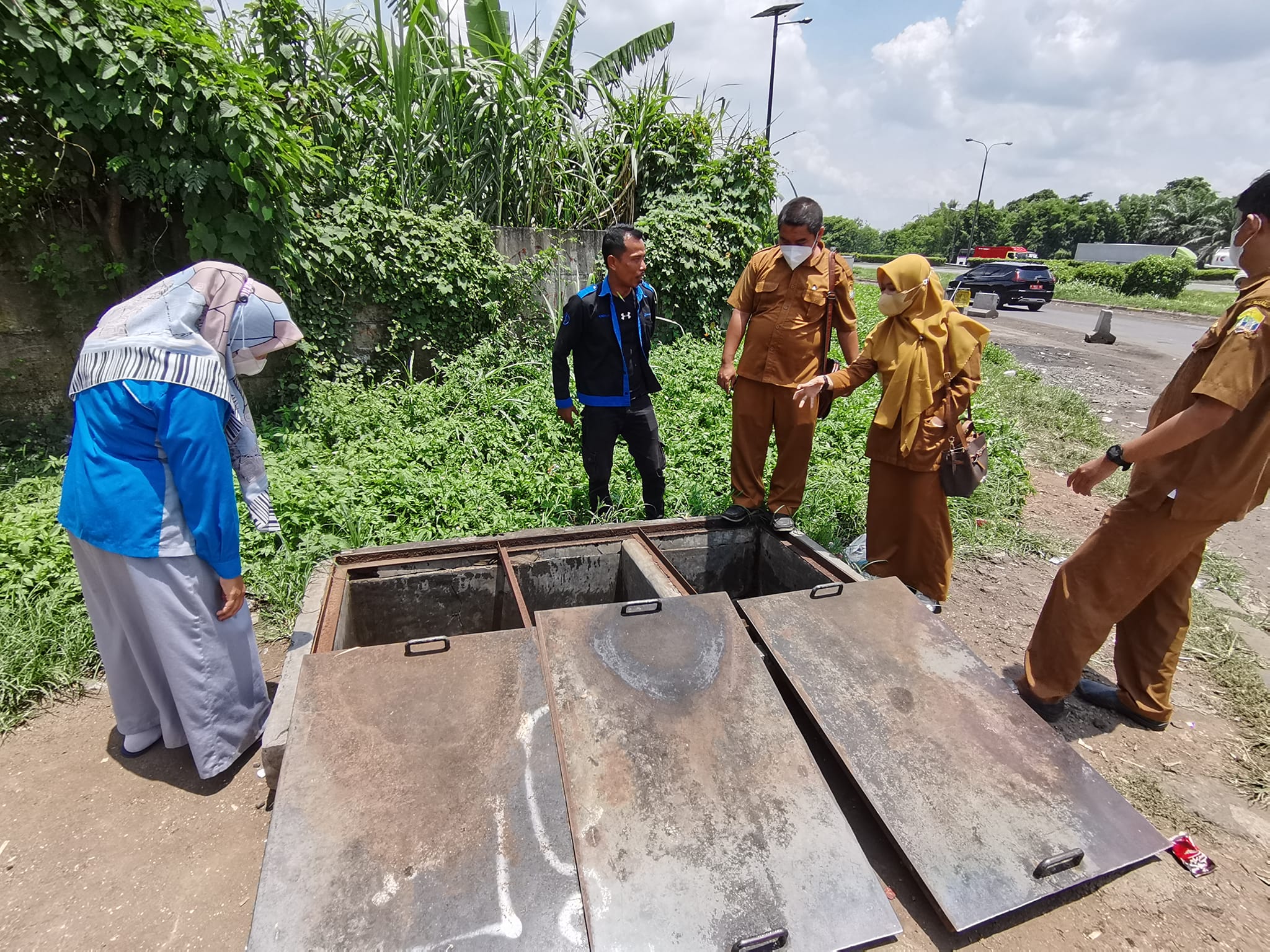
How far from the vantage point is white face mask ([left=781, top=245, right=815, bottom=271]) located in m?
3.44

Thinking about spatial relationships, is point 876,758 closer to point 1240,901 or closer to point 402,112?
point 1240,901

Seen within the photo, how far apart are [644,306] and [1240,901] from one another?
3525 mm

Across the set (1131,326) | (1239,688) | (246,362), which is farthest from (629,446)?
(1131,326)

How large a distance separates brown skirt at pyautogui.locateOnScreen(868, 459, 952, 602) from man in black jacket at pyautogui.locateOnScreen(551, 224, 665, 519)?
1307 millimetres

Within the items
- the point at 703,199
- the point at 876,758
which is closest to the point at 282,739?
the point at 876,758

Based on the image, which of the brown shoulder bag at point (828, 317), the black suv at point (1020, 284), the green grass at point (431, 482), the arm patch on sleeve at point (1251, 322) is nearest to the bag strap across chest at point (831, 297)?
the brown shoulder bag at point (828, 317)

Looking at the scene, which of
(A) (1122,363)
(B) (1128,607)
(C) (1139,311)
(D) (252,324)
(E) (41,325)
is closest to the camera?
(D) (252,324)

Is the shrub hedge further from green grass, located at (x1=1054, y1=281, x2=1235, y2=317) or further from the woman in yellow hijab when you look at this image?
the woman in yellow hijab

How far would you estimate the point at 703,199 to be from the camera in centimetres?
858

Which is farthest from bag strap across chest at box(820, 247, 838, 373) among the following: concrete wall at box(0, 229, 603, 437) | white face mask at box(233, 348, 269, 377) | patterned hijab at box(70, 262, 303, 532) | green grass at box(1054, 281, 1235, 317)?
green grass at box(1054, 281, 1235, 317)

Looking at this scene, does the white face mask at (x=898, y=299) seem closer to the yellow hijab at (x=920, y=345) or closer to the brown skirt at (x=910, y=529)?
the yellow hijab at (x=920, y=345)

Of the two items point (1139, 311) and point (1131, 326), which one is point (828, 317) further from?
point (1139, 311)

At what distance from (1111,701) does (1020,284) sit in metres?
20.7

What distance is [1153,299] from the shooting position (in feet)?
71.8
